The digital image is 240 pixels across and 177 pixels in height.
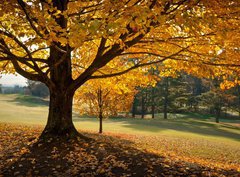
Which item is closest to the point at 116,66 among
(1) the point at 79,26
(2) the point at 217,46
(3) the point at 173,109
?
(2) the point at 217,46

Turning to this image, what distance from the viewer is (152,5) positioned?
763 cm

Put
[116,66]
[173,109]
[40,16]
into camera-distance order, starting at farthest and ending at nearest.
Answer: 1. [173,109]
2. [116,66]
3. [40,16]

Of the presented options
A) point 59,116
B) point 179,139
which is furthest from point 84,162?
point 179,139

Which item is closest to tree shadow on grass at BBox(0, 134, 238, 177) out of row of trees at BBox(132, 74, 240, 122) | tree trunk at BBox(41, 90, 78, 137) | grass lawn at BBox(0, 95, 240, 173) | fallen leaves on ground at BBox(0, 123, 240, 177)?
fallen leaves on ground at BBox(0, 123, 240, 177)

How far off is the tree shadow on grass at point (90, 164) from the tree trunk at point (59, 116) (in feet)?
2.87

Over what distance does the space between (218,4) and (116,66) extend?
7632 millimetres

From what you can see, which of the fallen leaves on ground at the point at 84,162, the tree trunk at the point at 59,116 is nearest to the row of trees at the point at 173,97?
the tree trunk at the point at 59,116

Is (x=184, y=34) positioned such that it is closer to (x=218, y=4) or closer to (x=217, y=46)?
(x=217, y=46)

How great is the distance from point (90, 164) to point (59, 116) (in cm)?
321

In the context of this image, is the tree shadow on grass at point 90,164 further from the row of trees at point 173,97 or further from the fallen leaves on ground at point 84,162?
the row of trees at point 173,97

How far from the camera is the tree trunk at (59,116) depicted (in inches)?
434

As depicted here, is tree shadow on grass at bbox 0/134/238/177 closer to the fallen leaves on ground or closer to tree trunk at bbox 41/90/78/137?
the fallen leaves on ground

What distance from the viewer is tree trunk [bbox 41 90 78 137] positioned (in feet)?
36.2

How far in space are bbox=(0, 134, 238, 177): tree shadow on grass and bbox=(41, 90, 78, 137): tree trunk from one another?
2.87 feet
